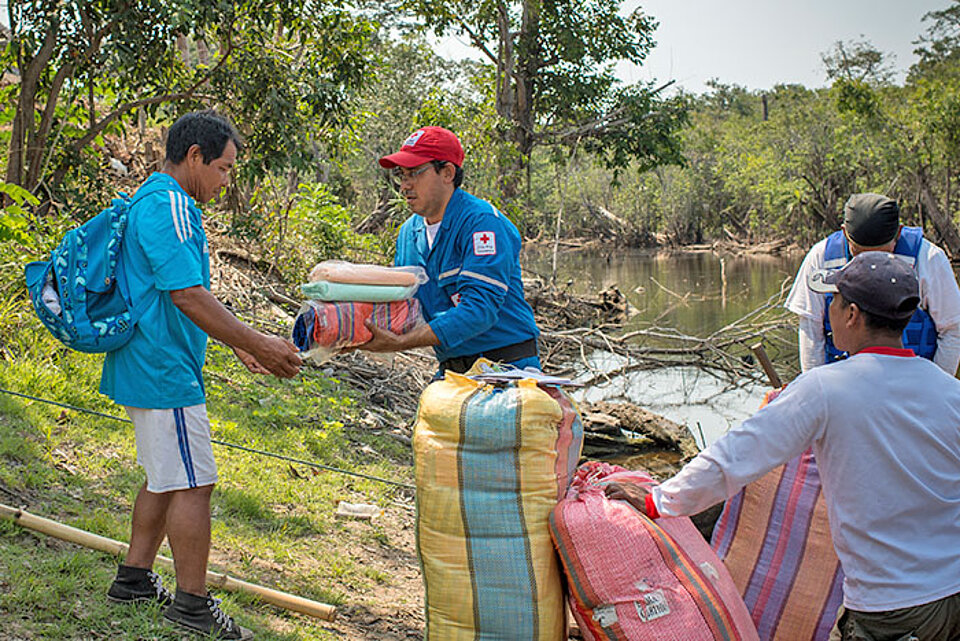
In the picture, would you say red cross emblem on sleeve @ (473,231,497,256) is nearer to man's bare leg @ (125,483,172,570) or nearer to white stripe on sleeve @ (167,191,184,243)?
white stripe on sleeve @ (167,191,184,243)

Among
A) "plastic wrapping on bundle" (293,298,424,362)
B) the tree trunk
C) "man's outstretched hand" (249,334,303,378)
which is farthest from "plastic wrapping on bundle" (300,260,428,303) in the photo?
the tree trunk

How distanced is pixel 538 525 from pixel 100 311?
1557 mm

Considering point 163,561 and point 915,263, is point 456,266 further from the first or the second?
point 915,263

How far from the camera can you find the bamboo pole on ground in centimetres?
340

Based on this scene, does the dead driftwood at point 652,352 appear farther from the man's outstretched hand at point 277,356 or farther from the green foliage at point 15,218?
the man's outstretched hand at point 277,356

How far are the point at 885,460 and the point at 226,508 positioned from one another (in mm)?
3333

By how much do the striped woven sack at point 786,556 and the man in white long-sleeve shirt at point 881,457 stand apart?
63 centimetres

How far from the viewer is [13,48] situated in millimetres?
6250

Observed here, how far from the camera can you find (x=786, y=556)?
2984mm

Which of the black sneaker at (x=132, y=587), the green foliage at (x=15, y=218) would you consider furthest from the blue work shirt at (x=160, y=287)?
the green foliage at (x=15, y=218)

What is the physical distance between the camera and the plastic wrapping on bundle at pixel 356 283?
10.4 feet

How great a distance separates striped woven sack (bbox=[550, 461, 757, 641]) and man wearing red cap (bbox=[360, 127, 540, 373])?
777 millimetres

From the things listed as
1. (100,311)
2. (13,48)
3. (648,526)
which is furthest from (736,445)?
(13,48)

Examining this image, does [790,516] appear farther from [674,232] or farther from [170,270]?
[674,232]
